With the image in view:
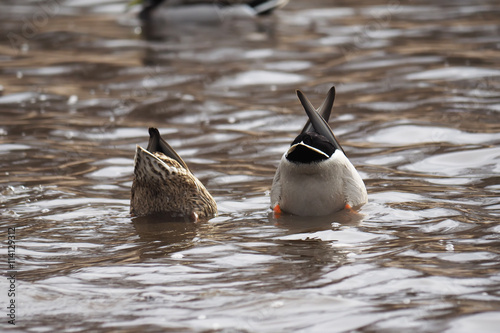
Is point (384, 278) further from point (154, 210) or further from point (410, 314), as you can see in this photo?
point (154, 210)

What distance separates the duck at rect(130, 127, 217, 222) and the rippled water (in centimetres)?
12

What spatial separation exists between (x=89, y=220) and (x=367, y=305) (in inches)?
113

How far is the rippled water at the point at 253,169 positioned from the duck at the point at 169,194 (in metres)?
0.12

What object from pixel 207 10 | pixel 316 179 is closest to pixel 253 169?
pixel 316 179

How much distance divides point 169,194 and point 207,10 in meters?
11.1

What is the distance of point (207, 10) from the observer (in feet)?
57.5

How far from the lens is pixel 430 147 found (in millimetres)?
8797

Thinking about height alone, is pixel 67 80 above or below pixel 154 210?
above

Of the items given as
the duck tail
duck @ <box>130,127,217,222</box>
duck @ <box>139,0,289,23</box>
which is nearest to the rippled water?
duck @ <box>130,127,217,222</box>

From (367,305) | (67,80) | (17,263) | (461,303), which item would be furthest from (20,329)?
(67,80)

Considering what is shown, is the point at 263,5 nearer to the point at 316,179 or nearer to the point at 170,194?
the point at 170,194

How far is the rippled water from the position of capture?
486 cm

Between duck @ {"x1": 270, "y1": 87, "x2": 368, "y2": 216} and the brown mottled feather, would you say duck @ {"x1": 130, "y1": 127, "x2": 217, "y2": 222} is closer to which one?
the brown mottled feather

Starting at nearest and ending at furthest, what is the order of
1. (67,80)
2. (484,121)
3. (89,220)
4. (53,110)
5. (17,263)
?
(17,263)
(89,220)
(484,121)
(53,110)
(67,80)
